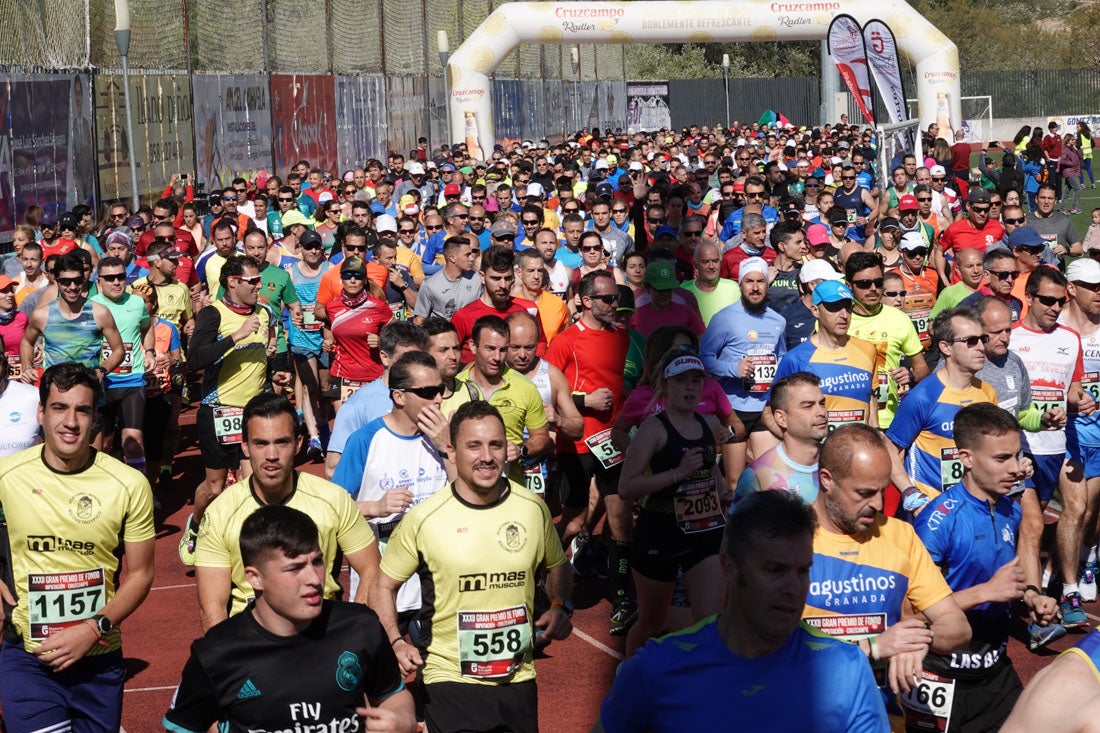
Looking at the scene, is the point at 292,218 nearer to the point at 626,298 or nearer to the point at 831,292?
the point at 626,298

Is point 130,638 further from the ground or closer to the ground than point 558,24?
closer to the ground

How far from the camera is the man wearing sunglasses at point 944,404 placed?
23.5 ft

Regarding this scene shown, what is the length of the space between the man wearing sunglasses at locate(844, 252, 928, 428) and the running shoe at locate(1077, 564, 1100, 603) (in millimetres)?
1480

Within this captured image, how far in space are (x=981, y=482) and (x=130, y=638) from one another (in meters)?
5.49

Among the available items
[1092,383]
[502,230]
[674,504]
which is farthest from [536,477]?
[502,230]

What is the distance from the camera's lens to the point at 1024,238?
11.3 m

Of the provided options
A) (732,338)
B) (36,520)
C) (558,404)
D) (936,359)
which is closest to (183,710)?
(36,520)

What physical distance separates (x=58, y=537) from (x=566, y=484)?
4179 millimetres

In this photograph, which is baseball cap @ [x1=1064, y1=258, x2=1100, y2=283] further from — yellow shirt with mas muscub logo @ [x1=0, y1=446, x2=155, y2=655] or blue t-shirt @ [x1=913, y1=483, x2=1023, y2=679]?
yellow shirt with mas muscub logo @ [x1=0, y1=446, x2=155, y2=655]

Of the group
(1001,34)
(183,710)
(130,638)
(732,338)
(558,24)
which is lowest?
(130,638)

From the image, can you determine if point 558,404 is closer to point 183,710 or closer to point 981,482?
point 981,482

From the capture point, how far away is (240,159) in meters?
29.3

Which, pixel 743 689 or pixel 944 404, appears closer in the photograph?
pixel 743 689

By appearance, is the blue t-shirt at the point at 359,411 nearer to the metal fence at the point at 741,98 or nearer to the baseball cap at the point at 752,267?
the baseball cap at the point at 752,267
